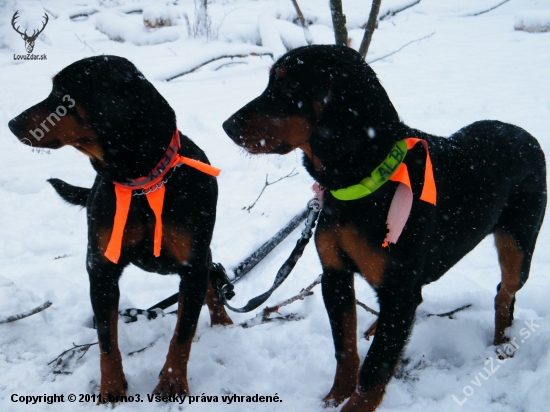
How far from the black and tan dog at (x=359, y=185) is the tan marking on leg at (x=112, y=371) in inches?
44.7

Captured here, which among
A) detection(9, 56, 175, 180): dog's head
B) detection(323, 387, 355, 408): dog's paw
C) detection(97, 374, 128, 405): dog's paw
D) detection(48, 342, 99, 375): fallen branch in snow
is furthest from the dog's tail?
detection(323, 387, 355, 408): dog's paw

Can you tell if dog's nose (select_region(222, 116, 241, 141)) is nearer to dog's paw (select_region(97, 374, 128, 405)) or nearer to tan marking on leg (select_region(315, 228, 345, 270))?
tan marking on leg (select_region(315, 228, 345, 270))

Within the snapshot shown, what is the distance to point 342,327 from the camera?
2535 mm

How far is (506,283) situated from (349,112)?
5.79ft

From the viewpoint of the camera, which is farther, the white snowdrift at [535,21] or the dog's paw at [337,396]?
the white snowdrift at [535,21]

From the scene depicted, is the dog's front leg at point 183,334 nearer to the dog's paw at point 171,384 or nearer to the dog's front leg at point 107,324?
the dog's paw at point 171,384

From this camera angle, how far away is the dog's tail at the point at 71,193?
10.2 feet

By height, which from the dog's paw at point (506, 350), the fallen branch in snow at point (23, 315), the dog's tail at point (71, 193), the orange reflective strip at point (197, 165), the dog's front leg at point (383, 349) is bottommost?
the dog's paw at point (506, 350)

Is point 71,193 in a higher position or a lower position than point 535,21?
higher

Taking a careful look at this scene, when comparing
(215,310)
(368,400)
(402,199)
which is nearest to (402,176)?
(402,199)

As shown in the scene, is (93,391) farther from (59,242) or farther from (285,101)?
(59,242)

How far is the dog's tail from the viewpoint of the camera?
312 cm

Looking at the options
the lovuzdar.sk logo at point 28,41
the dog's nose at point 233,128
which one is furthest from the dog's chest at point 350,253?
the lovuzdar.sk logo at point 28,41

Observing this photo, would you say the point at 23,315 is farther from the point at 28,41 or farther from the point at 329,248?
the point at 28,41
